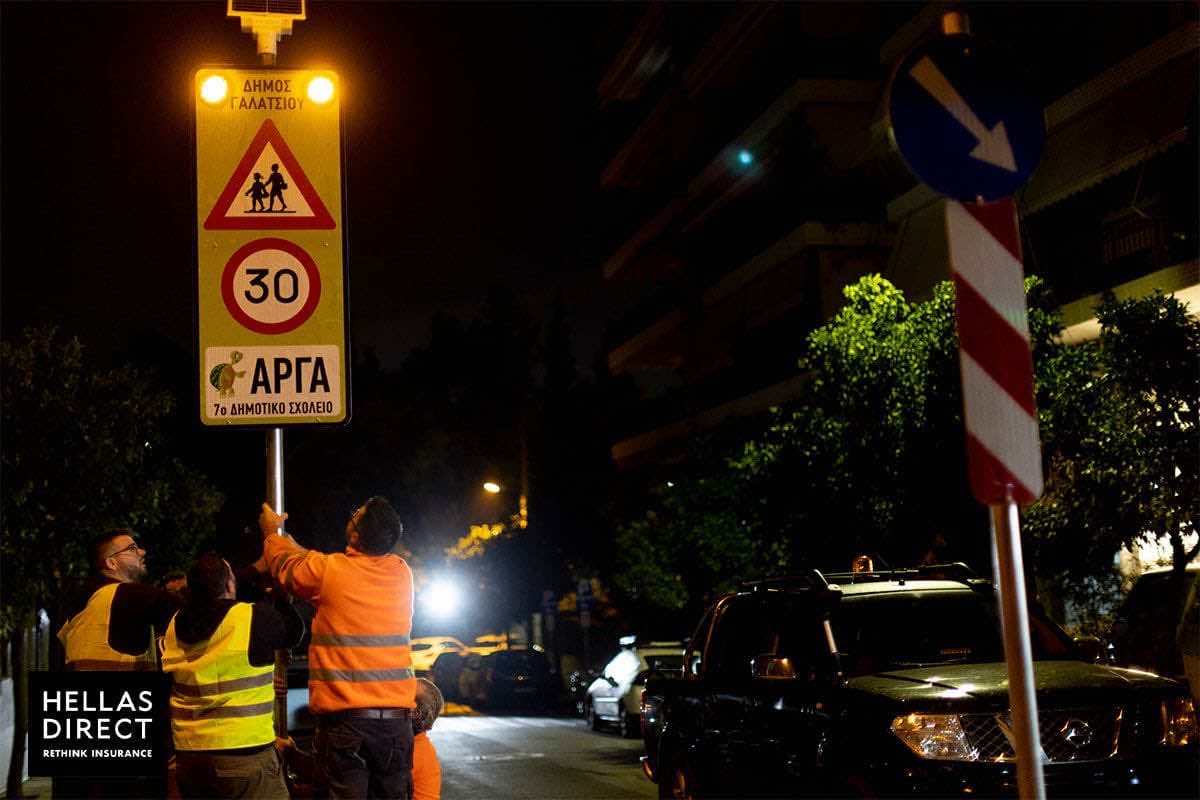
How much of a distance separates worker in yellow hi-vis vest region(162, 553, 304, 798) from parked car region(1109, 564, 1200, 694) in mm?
10974

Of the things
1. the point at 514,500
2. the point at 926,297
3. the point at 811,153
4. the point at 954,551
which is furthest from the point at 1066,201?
the point at 514,500

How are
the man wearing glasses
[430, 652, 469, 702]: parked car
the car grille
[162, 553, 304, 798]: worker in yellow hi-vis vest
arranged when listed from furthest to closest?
[430, 652, 469, 702]: parked car → the car grille → the man wearing glasses → [162, 553, 304, 798]: worker in yellow hi-vis vest

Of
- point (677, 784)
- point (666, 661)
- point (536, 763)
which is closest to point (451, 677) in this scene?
point (666, 661)

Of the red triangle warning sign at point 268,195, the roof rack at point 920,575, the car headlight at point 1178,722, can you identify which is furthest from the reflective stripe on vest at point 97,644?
the car headlight at point 1178,722

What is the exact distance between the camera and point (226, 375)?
6.29 metres

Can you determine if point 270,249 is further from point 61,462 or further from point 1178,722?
point 61,462

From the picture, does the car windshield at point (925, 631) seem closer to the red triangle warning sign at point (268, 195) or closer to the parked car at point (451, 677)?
the red triangle warning sign at point (268, 195)

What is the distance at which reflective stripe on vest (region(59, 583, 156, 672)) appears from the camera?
7035 millimetres

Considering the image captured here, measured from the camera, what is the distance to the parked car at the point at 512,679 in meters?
37.3

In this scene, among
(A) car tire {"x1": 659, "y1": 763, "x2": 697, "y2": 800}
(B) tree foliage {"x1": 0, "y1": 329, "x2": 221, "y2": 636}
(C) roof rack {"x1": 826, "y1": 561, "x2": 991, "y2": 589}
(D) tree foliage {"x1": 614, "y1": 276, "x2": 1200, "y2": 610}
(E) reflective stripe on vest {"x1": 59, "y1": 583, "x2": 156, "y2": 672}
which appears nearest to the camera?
(E) reflective stripe on vest {"x1": 59, "y1": 583, "x2": 156, "y2": 672}

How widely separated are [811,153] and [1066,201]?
11692 mm

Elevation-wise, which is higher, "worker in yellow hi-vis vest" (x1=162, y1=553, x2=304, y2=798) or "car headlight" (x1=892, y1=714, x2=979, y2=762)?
"worker in yellow hi-vis vest" (x1=162, y1=553, x2=304, y2=798)

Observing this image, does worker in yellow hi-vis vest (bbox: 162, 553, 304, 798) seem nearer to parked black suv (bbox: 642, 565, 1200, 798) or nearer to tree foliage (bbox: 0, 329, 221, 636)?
parked black suv (bbox: 642, 565, 1200, 798)

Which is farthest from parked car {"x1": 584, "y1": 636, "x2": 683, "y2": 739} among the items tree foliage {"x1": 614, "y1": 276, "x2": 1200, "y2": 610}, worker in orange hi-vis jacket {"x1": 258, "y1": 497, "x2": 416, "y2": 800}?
worker in orange hi-vis jacket {"x1": 258, "y1": 497, "x2": 416, "y2": 800}
